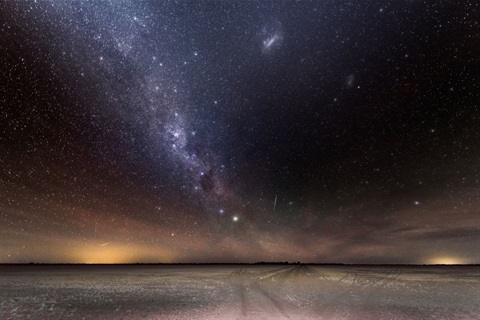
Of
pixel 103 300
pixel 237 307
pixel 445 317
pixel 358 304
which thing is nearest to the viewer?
pixel 445 317

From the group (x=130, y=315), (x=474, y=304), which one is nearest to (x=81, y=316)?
(x=130, y=315)

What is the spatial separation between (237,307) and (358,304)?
22.3 feet

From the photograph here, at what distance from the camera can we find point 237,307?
60.4ft

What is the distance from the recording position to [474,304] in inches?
832

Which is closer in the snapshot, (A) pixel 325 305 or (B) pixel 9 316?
(B) pixel 9 316

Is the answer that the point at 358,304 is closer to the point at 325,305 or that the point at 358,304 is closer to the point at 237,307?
the point at 325,305

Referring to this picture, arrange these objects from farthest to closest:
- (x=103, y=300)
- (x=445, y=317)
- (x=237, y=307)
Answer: (x=103, y=300) < (x=237, y=307) < (x=445, y=317)

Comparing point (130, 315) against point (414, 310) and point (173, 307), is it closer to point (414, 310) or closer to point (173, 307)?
point (173, 307)

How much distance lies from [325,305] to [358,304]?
2.10 meters

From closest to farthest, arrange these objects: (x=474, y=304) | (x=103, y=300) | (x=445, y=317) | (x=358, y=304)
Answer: (x=445, y=317)
(x=358, y=304)
(x=474, y=304)
(x=103, y=300)

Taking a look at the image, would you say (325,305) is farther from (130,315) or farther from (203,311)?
(130,315)

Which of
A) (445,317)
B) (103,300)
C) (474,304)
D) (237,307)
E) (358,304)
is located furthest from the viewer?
(103,300)

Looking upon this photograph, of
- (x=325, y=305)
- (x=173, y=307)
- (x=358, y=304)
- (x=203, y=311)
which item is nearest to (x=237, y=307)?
(x=203, y=311)

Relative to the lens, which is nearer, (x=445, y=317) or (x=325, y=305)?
(x=445, y=317)
